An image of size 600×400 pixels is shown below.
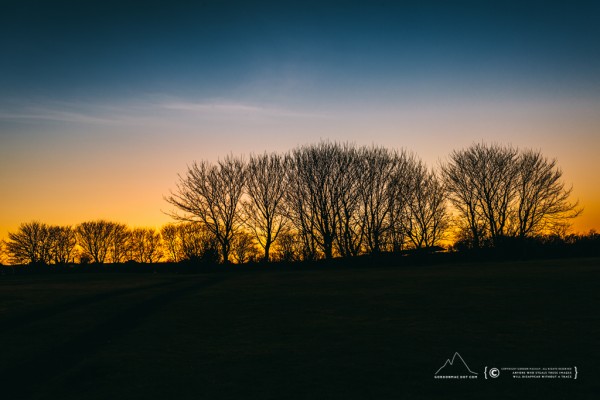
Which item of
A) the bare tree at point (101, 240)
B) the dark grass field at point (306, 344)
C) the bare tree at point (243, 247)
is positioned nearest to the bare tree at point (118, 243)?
the bare tree at point (101, 240)

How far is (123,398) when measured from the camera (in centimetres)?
880

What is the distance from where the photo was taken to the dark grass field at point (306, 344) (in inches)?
354

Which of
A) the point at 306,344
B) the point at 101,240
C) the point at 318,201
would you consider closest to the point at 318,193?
the point at 318,201

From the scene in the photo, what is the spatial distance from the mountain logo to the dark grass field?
0.67 ft

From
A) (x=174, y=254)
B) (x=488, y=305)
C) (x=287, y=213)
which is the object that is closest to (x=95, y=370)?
(x=488, y=305)

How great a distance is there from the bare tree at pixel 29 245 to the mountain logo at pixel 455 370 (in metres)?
108

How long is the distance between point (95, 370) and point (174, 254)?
107 m

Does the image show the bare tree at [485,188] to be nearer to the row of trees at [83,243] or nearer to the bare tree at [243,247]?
the bare tree at [243,247]

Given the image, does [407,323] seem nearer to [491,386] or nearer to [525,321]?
[525,321]

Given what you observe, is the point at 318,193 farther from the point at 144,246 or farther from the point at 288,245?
the point at 144,246

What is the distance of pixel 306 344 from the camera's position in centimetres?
1241

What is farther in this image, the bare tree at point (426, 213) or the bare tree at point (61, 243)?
the bare tree at point (61, 243)

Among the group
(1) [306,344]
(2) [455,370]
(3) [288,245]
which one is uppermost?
(3) [288,245]

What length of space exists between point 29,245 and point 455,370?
372ft
